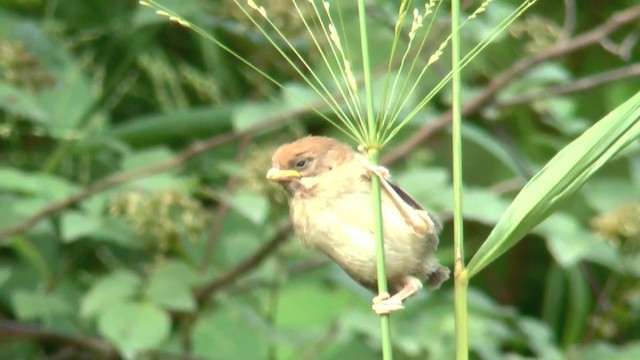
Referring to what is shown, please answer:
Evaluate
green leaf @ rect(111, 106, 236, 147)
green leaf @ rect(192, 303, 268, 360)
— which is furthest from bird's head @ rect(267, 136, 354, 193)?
green leaf @ rect(111, 106, 236, 147)

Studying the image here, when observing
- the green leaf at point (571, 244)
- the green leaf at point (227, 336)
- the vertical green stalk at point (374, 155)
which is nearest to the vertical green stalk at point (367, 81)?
the vertical green stalk at point (374, 155)

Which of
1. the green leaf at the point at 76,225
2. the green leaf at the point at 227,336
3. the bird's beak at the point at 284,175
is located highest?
the bird's beak at the point at 284,175

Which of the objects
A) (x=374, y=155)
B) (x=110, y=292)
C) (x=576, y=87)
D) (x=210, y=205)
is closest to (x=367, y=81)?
(x=374, y=155)

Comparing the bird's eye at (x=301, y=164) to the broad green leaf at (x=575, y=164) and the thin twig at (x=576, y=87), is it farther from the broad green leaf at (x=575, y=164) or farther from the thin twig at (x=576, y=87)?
the thin twig at (x=576, y=87)

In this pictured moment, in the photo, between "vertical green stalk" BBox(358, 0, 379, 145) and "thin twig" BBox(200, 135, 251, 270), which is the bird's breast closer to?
"vertical green stalk" BBox(358, 0, 379, 145)

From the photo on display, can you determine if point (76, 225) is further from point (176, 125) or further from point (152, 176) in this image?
point (176, 125)

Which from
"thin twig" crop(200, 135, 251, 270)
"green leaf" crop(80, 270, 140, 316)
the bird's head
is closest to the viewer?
the bird's head
